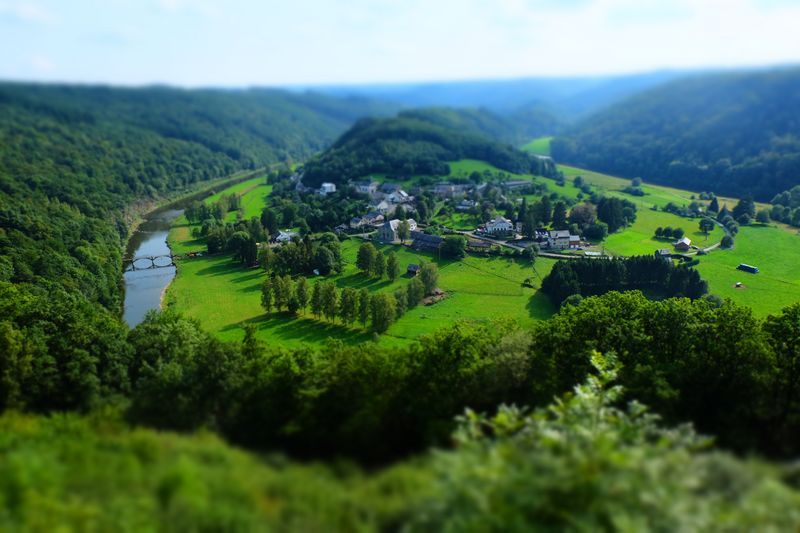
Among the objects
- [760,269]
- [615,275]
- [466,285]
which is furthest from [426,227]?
[760,269]

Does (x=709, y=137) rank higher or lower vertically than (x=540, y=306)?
higher

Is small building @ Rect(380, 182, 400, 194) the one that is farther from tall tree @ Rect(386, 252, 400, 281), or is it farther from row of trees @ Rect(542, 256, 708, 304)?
row of trees @ Rect(542, 256, 708, 304)

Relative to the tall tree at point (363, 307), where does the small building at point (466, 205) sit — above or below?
below

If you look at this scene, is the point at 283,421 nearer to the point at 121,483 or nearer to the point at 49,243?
the point at 121,483

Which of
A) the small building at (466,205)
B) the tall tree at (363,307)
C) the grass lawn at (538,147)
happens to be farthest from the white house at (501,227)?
the grass lawn at (538,147)

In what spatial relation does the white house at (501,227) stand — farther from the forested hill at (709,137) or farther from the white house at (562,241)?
the forested hill at (709,137)

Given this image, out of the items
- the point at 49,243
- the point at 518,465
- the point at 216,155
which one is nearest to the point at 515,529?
the point at 518,465

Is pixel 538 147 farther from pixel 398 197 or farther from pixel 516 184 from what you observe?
pixel 398 197
